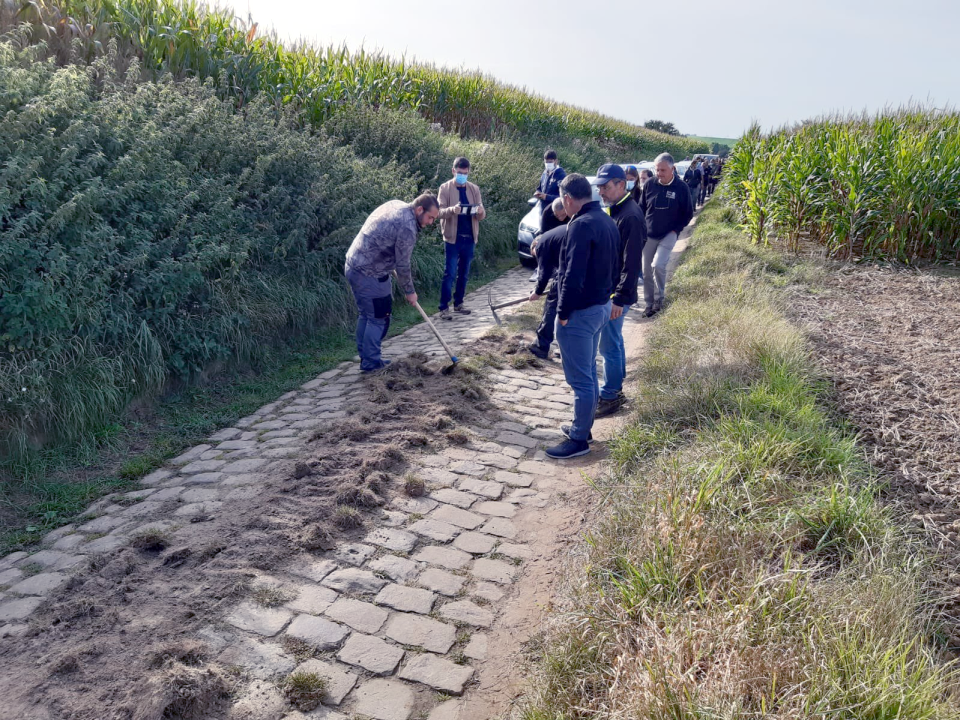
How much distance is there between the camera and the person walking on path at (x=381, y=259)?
7.13 metres

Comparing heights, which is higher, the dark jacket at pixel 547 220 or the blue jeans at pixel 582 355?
the dark jacket at pixel 547 220

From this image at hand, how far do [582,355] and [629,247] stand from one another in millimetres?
1518

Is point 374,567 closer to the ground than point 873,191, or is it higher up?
closer to the ground

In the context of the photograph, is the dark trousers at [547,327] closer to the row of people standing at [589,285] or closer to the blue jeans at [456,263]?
the row of people standing at [589,285]

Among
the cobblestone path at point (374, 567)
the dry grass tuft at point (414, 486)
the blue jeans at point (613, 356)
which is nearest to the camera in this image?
the cobblestone path at point (374, 567)

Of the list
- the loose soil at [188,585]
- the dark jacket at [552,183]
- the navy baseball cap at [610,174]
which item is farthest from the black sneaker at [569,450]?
the dark jacket at [552,183]

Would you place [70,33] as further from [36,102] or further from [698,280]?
[698,280]

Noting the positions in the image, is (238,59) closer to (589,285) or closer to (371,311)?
(371,311)

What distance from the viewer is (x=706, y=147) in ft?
237

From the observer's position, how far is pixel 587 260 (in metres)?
5.25

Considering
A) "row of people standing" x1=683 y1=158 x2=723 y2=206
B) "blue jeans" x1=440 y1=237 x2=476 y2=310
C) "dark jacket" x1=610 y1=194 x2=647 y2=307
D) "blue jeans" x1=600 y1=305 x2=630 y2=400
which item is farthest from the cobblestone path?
"row of people standing" x1=683 y1=158 x2=723 y2=206

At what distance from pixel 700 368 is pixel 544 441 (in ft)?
5.29

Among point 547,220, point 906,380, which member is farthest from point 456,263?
point 906,380

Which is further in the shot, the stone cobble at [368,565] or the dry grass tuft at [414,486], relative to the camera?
the dry grass tuft at [414,486]
